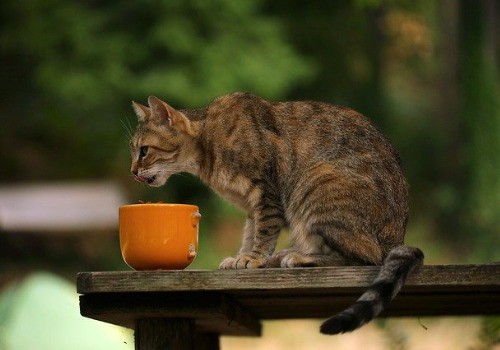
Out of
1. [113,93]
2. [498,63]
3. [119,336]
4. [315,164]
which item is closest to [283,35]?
[113,93]

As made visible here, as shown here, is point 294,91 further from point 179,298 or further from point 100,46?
point 179,298

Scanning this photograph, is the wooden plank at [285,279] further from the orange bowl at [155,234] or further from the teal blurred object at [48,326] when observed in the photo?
the teal blurred object at [48,326]

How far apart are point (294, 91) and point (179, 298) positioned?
11180mm

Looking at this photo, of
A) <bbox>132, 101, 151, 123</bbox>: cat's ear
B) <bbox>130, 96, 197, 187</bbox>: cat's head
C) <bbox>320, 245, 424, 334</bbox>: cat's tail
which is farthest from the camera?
<bbox>132, 101, 151, 123</bbox>: cat's ear

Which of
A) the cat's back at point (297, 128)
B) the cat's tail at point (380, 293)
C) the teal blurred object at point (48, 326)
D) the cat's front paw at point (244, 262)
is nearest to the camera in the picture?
the cat's tail at point (380, 293)

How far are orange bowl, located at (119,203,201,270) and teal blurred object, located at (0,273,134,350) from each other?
2.30 meters

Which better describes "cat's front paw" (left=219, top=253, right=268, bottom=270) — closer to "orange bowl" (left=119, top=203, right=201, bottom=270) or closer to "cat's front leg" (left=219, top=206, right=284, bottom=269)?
"cat's front leg" (left=219, top=206, right=284, bottom=269)

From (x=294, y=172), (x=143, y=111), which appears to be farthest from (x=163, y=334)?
(x=143, y=111)

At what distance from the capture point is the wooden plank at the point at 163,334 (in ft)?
9.29

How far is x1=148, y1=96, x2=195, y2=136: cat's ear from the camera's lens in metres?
3.71

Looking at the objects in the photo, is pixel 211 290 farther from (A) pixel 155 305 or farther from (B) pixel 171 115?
(B) pixel 171 115

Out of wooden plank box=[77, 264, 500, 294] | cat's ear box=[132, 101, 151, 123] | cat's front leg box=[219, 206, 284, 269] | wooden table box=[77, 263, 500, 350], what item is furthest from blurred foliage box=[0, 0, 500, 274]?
wooden plank box=[77, 264, 500, 294]

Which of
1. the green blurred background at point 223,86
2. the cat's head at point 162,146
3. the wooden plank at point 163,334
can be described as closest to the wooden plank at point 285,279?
the wooden plank at point 163,334

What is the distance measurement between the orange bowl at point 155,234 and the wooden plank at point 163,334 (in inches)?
7.0
